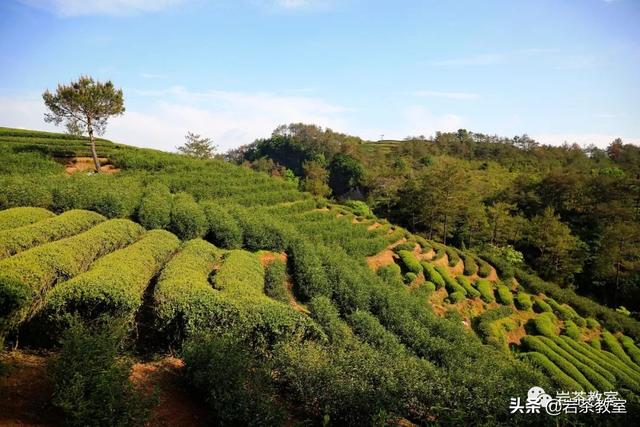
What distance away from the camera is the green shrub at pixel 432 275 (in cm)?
3631

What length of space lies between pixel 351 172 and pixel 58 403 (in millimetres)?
78724

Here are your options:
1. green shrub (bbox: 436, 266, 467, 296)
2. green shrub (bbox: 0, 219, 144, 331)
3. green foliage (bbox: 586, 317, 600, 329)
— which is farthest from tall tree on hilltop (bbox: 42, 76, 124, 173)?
green foliage (bbox: 586, 317, 600, 329)

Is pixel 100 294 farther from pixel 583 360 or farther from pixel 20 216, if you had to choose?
pixel 583 360

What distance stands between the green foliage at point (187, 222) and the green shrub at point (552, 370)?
77.5 ft

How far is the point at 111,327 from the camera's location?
10.3 metres

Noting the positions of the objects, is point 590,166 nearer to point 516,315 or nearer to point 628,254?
point 628,254

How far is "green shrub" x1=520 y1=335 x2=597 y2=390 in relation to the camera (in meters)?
26.0

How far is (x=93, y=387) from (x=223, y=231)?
1815 centimetres

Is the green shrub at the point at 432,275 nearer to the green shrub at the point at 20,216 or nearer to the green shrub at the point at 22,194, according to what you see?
the green shrub at the point at 20,216

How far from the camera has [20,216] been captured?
A: 17.9m

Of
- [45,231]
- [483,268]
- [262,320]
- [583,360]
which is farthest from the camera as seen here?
[483,268]

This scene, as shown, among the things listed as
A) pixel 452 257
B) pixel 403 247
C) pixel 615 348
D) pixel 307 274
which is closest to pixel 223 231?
pixel 307 274

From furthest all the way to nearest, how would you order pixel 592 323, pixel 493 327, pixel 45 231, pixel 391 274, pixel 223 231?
1. pixel 592 323
2. pixel 391 274
3. pixel 493 327
4. pixel 223 231
5. pixel 45 231

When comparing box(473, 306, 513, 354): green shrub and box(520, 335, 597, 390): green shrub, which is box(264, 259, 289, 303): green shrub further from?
box(520, 335, 597, 390): green shrub
